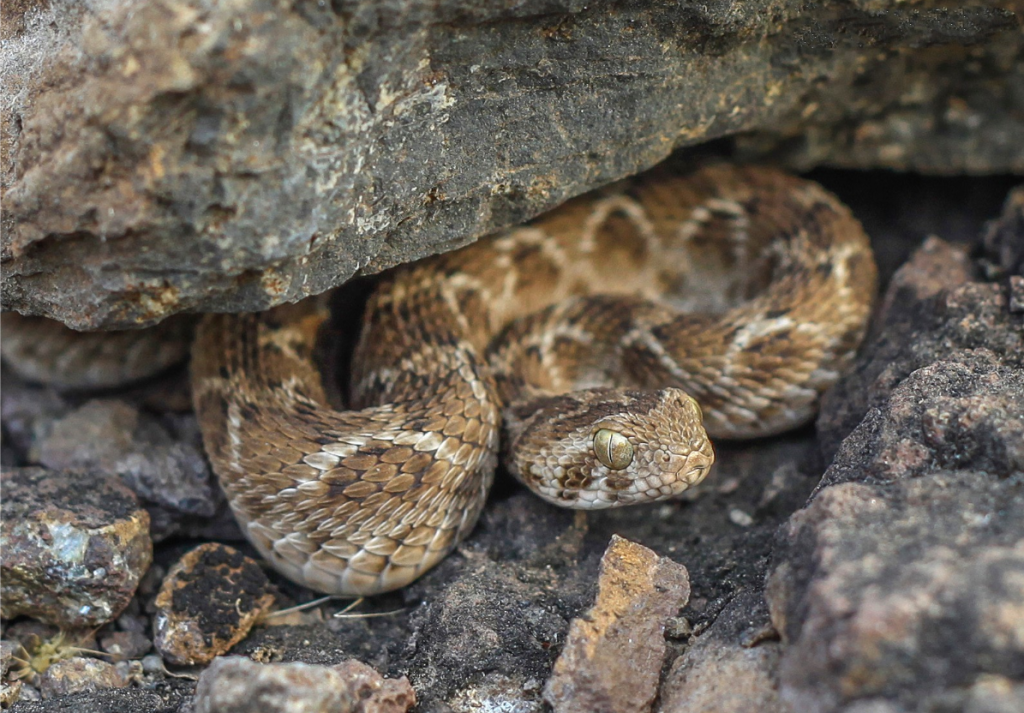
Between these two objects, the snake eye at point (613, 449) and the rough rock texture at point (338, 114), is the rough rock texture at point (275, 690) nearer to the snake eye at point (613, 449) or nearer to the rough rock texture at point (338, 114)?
the rough rock texture at point (338, 114)

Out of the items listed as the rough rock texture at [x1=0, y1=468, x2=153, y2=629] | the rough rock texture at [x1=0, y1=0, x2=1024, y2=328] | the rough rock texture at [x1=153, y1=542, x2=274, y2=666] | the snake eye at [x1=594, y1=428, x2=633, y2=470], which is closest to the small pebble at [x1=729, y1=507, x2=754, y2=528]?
the snake eye at [x1=594, y1=428, x2=633, y2=470]

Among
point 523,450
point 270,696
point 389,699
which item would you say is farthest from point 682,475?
point 270,696

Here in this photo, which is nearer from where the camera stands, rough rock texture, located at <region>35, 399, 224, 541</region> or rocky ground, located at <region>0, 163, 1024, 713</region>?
rocky ground, located at <region>0, 163, 1024, 713</region>

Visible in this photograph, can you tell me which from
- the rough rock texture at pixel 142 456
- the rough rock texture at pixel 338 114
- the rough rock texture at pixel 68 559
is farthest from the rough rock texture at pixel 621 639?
the rough rock texture at pixel 142 456

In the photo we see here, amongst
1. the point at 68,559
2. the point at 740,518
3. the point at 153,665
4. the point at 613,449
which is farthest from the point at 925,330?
the point at 68,559

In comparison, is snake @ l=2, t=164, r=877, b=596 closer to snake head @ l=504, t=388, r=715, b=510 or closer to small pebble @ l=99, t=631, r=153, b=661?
snake head @ l=504, t=388, r=715, b=510

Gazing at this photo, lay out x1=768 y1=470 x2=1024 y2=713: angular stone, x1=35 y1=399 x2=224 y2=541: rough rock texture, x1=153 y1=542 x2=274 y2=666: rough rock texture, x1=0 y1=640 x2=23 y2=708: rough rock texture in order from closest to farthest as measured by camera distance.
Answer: x1=768 y1=470 x2=1024 y2=713: angular stone → x1=0 y1=640 x2=23 y2=708: rough rock texture → x1=153 y1=542 x2=274 y2=666: rough rock texture → x1=35 y1=399 x2=224 y2=541: rough rock texture

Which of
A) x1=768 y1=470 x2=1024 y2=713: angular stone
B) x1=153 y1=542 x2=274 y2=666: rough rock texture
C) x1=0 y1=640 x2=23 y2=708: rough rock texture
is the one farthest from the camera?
x1=153 y1=542 x2=274 y2=666: rough rock texture
